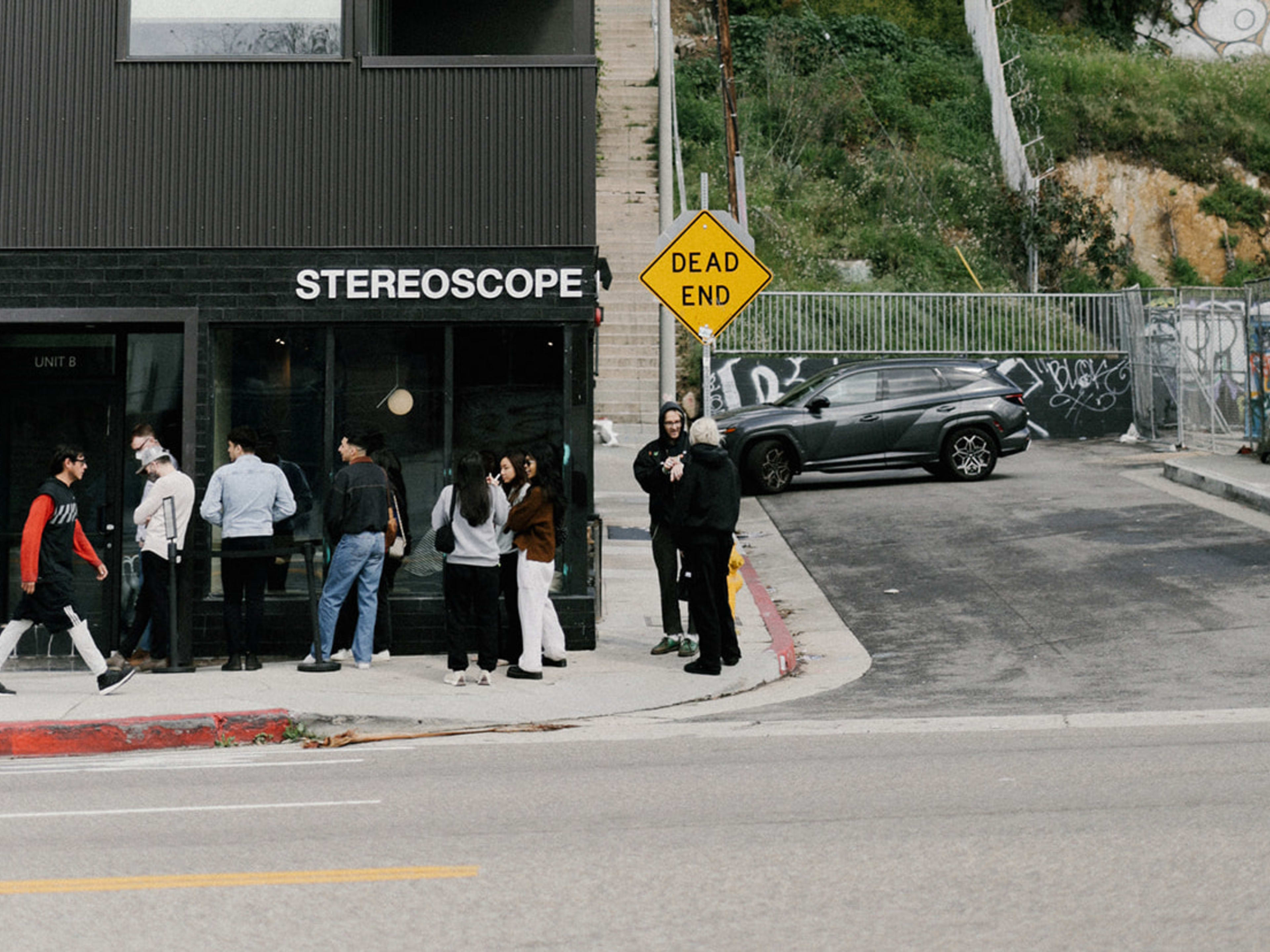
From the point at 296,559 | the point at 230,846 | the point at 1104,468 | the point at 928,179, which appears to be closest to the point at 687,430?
the point at 296,559

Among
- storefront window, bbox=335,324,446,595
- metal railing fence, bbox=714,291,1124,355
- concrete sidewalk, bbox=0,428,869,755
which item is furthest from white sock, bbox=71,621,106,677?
metal railing fence, bbox=714,291,1124,355

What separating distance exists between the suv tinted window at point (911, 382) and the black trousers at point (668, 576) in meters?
9.82

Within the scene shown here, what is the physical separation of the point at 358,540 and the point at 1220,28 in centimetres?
3798

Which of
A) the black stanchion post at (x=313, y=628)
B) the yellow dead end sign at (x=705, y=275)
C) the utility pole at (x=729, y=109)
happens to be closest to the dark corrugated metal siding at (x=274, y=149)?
the yellow dead end sign at (x=705, y=275)

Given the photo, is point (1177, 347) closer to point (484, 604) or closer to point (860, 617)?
point (860, 617)

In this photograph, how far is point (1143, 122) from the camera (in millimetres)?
37062

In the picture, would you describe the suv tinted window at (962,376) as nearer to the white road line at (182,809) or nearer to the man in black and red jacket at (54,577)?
the man in black and red jacket at (54,577)

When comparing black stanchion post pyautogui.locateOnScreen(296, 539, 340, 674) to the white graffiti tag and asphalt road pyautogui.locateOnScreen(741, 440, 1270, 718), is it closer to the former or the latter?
asphalt road pyautogui.locateOnScreen(741, 440, 1270, 718)

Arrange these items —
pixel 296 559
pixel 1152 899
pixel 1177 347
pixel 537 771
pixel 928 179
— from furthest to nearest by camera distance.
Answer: pixel 928 179
pixel 1177 347
pixel 296 559
pixel 537 771
pixel 1152 899

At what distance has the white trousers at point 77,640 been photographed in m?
10.8

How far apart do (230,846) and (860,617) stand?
8118 millimetres

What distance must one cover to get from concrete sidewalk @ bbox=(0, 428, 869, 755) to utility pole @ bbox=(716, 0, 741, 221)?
47.7 ft

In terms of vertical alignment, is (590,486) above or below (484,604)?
above

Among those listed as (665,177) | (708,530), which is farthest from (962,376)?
(708,530)
